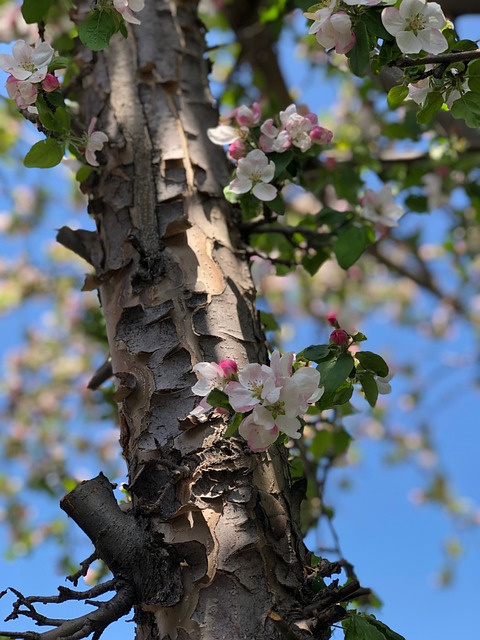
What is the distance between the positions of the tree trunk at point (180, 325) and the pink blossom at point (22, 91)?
28cm

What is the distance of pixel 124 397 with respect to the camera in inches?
45.9

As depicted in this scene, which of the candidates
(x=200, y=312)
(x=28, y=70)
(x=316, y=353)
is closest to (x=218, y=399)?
(x=316, y=353)

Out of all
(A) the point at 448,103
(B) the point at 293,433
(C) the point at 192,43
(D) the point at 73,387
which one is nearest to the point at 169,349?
(B) the point at 293,433

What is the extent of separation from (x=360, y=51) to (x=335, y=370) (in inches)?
17.8

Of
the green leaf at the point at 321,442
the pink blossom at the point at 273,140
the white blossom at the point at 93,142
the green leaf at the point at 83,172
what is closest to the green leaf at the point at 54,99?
the white blossom at the point at 93,142

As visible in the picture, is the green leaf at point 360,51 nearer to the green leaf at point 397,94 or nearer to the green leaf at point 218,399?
the green leaf at point 397,94

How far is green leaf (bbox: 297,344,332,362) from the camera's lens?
3.36ft

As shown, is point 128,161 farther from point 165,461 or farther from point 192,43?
point 165,461

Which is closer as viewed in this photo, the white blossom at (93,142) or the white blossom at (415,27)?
the white blossom at (415,27)

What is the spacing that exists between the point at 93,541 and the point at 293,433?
331mm

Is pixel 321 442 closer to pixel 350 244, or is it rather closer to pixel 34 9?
pixel 350 244

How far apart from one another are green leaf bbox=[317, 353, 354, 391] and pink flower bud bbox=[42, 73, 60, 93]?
616 mm

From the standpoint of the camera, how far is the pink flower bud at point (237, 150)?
1.36 metres

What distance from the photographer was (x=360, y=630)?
946 millimetres
